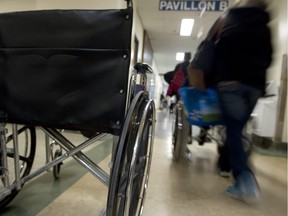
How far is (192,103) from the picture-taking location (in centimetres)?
203

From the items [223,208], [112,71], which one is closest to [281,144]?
[223,208]

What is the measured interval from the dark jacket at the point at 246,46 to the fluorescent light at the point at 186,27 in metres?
4.50

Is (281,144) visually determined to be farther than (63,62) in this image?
Yes

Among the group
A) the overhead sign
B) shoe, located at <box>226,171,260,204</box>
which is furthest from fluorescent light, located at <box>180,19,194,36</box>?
shoe, located at <box>226,171,260,204</box>

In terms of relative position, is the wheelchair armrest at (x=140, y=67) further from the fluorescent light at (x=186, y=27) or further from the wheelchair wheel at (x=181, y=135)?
the fluorescent light at (x=186, y=27)

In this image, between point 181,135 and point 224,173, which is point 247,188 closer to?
point 224,173

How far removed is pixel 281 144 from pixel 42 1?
4.20 meters

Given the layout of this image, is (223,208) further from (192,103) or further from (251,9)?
Result: (251,9)

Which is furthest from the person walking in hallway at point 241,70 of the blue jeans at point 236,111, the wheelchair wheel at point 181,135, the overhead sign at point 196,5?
→ the overhead sign at point 196,5

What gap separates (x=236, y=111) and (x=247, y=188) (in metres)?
0.50

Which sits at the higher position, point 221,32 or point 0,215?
point 221,32

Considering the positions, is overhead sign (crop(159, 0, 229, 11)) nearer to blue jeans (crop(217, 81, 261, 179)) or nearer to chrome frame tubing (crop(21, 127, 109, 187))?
blue jeans (crop(217, 81, 261, 179))

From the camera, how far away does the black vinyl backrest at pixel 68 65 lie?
0.86 m

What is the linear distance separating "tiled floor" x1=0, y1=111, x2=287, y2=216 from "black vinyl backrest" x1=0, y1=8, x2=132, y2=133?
0.68 metres
